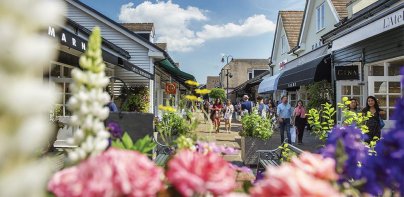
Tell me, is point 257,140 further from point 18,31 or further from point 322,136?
point 18,31

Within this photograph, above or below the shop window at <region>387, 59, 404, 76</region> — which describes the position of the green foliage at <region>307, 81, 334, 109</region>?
below

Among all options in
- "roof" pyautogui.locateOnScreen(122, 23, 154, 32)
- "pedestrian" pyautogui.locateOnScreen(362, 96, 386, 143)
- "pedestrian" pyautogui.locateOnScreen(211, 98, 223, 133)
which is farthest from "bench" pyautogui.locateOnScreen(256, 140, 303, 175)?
"roof" pyautogui.locateOnScreen(122, 23, 154, 32)

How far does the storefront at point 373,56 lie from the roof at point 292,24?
1288 centimetres

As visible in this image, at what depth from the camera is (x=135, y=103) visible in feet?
54.0

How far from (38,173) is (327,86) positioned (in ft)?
55.3

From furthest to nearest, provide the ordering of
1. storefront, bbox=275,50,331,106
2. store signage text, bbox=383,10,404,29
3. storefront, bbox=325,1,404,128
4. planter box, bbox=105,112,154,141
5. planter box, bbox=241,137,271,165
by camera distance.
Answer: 1. storefront, bbox=275,50,331,106
2. planter box, bbox=241,137,271,165
3. storefront, bbox=325,1,404,128
4. store signage text, bbox=383,10,404,29
5. planter box, bbox=105,112,154,141

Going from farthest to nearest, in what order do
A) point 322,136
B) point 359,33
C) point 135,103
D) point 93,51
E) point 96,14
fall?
point 96,14
point 135,103
point 359,33
point 322,136
point 93,51

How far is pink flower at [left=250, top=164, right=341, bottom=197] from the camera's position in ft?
2.52

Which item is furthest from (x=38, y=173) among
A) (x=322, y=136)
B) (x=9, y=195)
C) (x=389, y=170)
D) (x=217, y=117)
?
Result: (x=217, y=117)

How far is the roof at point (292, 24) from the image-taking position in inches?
1078

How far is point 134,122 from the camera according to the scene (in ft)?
7.68

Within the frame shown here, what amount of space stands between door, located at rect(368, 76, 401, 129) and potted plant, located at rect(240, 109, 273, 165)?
11.7ft

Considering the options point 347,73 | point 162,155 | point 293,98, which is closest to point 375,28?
point 347,73

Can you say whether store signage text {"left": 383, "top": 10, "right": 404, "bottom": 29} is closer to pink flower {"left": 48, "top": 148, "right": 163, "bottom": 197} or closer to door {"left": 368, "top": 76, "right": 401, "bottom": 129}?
door {"left": 368, "top": 76, "right": 401, "bottom": 129}
